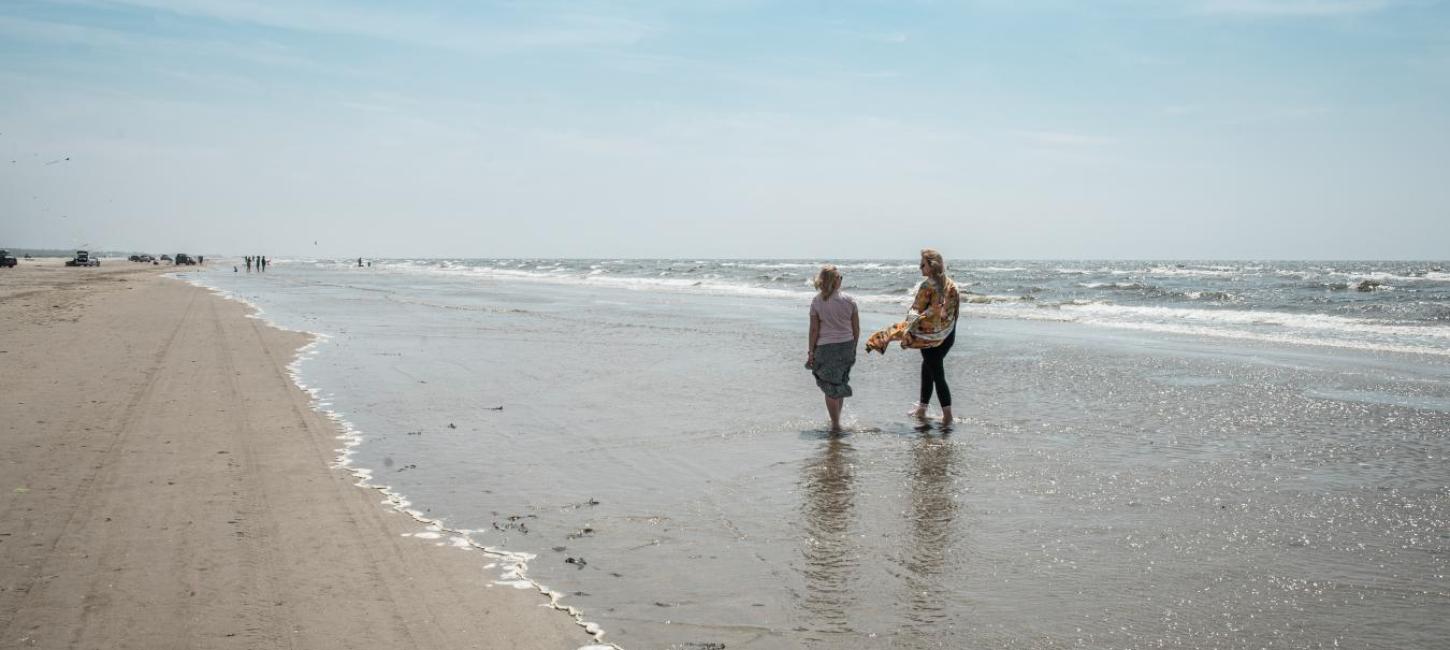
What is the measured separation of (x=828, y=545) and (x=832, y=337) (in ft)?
13.4

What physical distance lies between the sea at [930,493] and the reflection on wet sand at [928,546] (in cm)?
2

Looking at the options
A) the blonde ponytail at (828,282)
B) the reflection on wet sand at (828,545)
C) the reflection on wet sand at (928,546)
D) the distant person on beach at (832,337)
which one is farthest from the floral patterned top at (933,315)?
the reflection on wet sand at (828,545)

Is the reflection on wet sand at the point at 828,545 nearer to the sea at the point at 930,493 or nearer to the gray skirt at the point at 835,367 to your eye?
the sea at the point at 930,493

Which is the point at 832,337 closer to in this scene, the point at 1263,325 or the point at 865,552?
the point at 865,552

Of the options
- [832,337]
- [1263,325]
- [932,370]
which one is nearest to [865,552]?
[832,337]

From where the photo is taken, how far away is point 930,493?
6184 millimetres

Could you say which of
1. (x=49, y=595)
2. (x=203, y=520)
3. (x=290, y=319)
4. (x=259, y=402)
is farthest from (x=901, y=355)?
(x=290, y=319)

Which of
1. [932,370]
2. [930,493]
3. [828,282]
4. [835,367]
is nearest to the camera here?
[930,493]

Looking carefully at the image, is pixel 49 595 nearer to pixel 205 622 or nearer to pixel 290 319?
pixel 205 622

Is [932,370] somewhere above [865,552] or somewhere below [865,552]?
above

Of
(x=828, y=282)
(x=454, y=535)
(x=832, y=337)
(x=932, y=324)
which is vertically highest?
(x=828, y=282)

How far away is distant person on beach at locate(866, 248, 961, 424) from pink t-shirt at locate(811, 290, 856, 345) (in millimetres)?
880

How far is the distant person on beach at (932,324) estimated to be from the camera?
921cm

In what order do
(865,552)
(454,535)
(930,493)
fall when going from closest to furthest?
(865,552)
(454,535)
(930,493)
